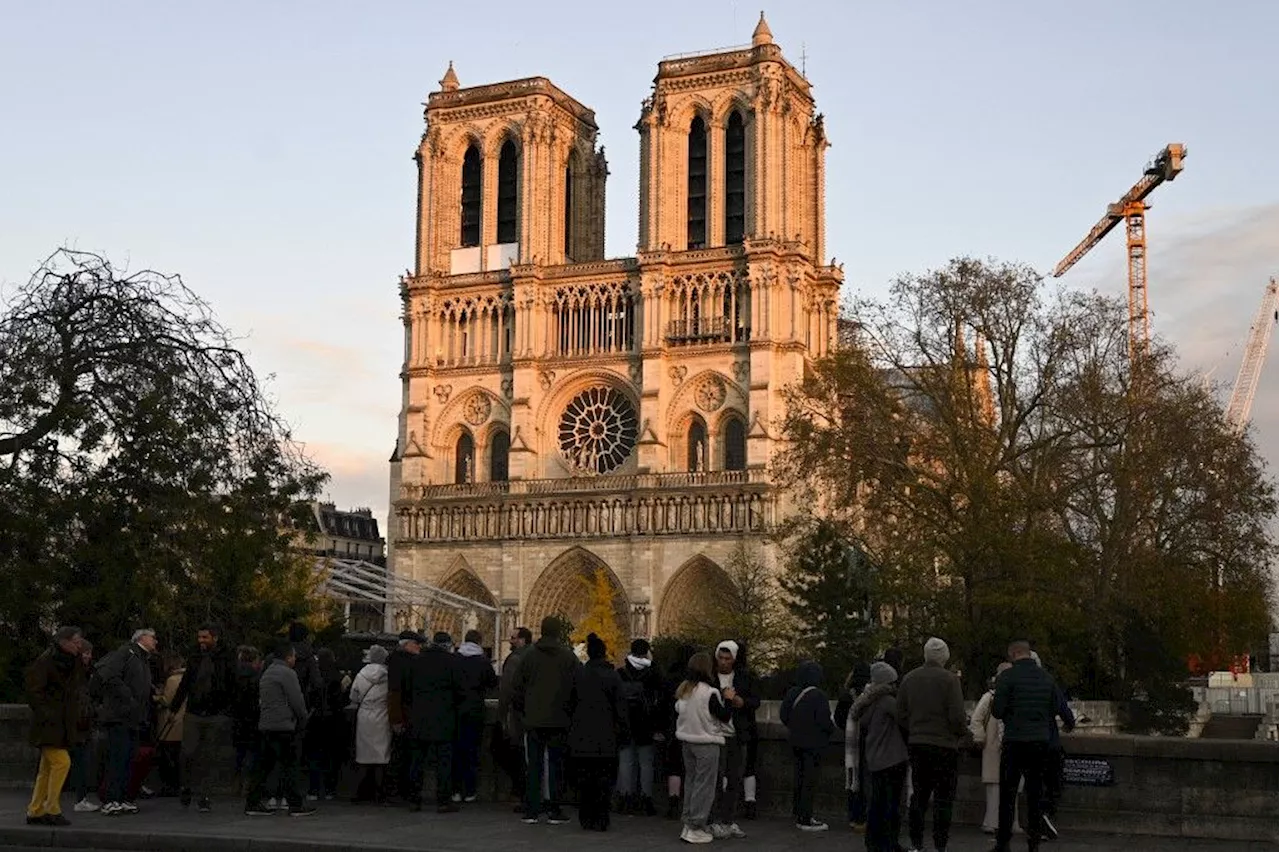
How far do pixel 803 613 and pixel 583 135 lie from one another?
2714 cm

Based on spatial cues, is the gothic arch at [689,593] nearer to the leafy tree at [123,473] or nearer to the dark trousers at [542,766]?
the leafy tree at [123,473]

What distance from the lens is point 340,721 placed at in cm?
1606

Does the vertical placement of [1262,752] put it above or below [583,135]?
below

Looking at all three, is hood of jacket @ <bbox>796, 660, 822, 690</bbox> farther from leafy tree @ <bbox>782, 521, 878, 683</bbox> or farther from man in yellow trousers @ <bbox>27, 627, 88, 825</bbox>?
leafy tree @ <bbox>782, 521, 878, 683</bbox>

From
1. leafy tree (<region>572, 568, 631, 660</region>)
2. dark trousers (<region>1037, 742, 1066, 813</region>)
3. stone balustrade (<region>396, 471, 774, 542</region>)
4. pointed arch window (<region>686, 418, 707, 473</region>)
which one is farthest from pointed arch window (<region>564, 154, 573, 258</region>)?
dark trousers (<region>1037, 742, 1066, 813</region>)

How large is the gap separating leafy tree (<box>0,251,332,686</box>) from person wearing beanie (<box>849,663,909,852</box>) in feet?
29.3

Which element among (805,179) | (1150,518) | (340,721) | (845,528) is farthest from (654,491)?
(340,721)

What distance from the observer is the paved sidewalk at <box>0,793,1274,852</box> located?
12.8 m

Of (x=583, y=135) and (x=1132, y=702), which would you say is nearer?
(x=1132, y=702)

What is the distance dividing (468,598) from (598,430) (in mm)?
7056

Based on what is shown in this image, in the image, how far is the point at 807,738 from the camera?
46.8 feet

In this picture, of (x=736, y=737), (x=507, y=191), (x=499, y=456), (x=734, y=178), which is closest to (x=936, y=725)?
(x=736, y=737)

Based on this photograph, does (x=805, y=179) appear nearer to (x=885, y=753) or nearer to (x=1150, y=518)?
(x=1150, y=518)

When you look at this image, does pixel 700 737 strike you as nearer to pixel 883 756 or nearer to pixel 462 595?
pixel 883 756
